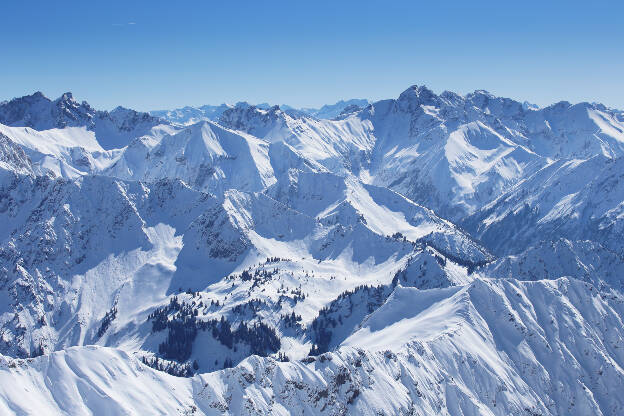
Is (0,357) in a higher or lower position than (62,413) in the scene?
higher

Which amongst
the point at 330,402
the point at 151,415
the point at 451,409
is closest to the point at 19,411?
the point at 151,415

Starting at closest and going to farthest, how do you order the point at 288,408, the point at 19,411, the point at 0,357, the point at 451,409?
1. the point at 19,411
2. the point at 0,357
3. the point at 288,408
4. the point at 451,409

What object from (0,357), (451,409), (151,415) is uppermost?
(0,357)

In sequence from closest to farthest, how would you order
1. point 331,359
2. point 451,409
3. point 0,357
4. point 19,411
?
1. point 19,411
2. point 0,357
3. point 331,359
4. point 451,409

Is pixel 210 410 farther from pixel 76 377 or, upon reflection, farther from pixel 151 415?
pixel 76 377

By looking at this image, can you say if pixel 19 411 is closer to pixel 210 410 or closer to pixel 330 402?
pixel 210 410

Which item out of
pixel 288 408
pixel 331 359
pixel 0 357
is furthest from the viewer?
pixel 331 359

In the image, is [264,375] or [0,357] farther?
[264,375]

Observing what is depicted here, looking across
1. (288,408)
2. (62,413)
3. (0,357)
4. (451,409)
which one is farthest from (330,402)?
(0,357)

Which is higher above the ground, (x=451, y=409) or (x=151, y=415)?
(x=151, y=415)
